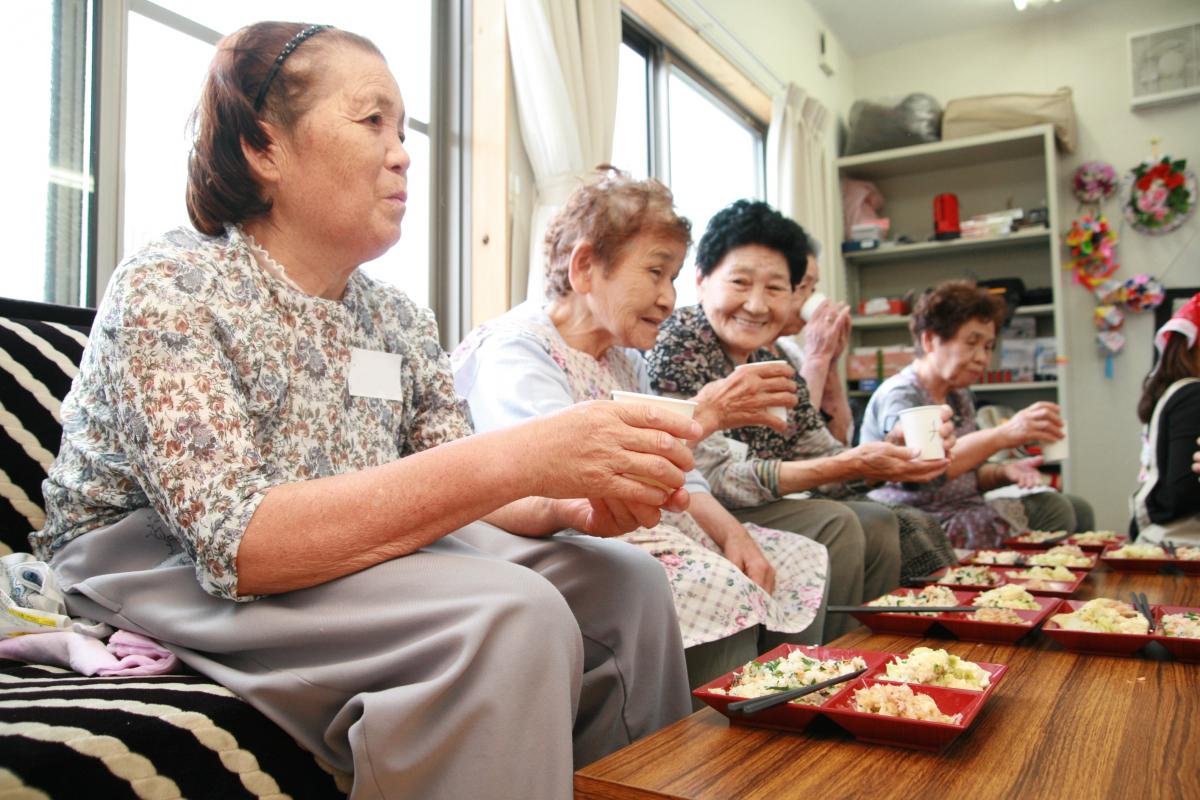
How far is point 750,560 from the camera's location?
1761 mm

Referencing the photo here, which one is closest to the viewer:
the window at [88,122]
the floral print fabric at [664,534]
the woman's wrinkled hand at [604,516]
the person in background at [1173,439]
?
the woman's wrinkled hand at [604,516]

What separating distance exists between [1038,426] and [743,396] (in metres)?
1.43

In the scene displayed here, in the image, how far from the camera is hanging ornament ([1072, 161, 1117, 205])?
207 inches

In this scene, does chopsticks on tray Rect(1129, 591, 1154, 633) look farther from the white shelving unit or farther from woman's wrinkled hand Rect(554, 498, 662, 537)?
the white shelving unit

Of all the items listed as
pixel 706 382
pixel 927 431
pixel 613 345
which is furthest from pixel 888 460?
pixel 613 345

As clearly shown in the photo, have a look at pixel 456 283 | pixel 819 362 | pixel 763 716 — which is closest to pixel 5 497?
pixel 763 716

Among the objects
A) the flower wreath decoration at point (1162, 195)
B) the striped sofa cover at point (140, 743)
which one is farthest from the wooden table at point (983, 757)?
the flower wreath decoration at point (1162, 195)

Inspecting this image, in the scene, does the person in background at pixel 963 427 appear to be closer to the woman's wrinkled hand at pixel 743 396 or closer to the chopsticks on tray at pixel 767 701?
the woman's wrinkled hand at pixel 743 396

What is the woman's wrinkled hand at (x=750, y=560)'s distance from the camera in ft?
5.74

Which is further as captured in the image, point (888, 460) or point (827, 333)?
point (827, 333)

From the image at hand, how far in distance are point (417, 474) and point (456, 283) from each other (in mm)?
2136

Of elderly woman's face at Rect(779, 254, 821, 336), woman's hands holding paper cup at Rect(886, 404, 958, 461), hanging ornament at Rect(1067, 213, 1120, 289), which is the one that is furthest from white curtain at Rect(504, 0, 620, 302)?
hanging ornament at Rect(1067, 213, 1120, 289)

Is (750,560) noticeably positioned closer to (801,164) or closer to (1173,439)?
(1173,439)

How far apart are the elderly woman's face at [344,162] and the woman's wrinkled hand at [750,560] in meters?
0.97
